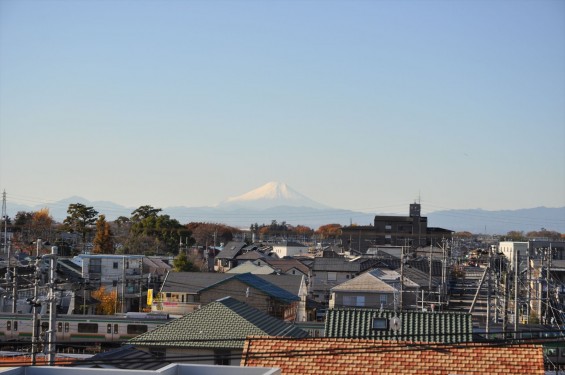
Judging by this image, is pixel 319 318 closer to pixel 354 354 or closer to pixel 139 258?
pixel 139 258

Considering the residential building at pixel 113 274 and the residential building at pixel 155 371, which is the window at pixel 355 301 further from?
the residential building at pixel 155 371

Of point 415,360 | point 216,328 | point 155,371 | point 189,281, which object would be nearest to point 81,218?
point 189,281

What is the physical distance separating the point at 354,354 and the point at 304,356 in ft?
2.40

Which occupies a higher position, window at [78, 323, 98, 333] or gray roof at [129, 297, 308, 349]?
gray roof at [129, 297, 308, 349]

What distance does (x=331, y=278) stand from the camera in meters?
48.3

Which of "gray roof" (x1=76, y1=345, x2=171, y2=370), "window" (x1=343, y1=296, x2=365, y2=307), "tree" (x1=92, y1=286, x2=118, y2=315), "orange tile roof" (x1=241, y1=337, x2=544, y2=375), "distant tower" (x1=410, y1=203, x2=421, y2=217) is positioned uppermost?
"distant tower" (x1=410, y1=203, x2=421, y2=217)

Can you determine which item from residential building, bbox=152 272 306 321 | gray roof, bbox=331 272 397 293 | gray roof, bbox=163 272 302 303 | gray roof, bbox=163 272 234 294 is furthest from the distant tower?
gray roof, bbox=163 272 234 294

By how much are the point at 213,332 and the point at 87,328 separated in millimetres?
12647

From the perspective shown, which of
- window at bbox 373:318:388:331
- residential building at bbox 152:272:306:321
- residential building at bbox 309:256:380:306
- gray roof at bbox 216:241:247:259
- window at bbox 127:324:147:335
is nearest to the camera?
window at bbox 373:318:388:331

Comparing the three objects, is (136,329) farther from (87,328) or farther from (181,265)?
(181,265)

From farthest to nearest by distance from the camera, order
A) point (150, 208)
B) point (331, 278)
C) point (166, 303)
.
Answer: point (150, 208)
point (331, 278)
point (166, 303)

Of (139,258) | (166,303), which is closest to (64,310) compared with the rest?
(166,303)

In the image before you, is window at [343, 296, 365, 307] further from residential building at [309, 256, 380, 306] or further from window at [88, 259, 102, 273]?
window at [88, 259, 102, 273]

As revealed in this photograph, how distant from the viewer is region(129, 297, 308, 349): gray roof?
57.3ft
